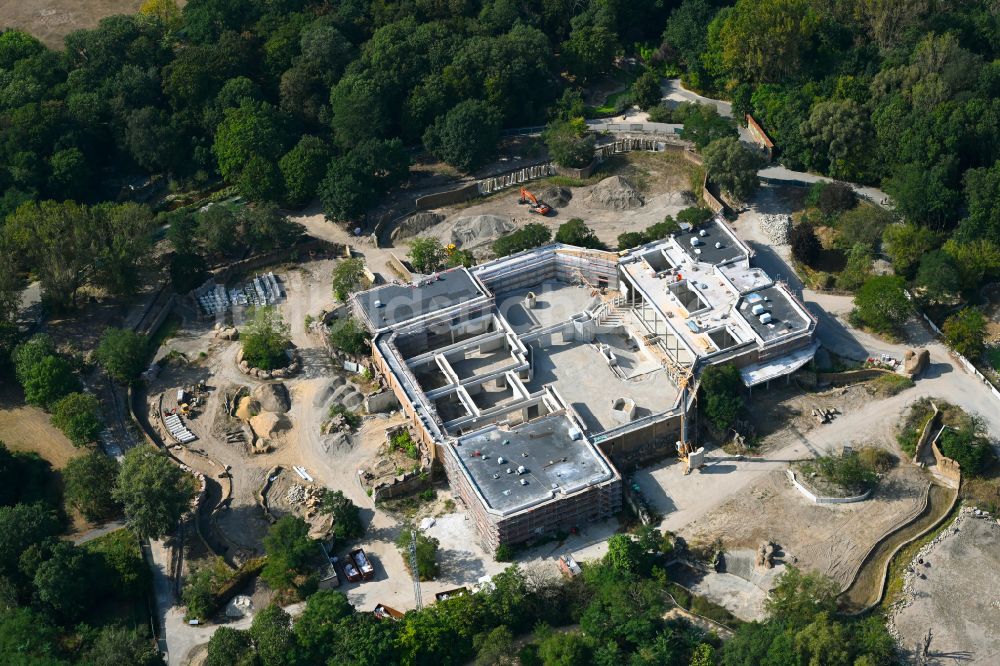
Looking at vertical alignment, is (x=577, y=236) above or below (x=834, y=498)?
above

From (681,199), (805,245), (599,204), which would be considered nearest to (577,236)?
(599,204)

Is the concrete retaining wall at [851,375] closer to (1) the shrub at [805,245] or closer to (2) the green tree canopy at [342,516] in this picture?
(1) the shrub at [805,245]

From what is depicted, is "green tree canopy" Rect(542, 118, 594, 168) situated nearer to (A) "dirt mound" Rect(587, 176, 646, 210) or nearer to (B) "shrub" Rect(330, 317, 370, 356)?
(A) "dirt mound" Rect(587, 176, 646, 210)

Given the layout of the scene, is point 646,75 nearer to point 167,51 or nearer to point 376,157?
point 376,157

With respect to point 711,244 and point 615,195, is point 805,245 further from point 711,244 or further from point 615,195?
point 615,195

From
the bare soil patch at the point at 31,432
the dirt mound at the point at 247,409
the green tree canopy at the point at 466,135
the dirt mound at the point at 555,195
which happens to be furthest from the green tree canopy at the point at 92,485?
the dirt mound at the point at 555,195
